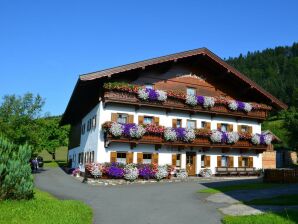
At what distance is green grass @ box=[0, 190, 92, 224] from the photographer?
38.6ft

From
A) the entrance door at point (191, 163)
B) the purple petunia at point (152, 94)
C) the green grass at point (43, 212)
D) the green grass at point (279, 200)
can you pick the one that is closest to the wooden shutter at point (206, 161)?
the entrance door at point (191, 163)

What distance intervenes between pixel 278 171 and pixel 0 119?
2195cm

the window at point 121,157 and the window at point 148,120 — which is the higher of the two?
the window at point 148,120

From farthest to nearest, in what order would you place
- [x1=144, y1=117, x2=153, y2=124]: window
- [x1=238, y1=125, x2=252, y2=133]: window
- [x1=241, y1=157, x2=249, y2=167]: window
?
[x1=238, y1=125, x2=252, y2=133]: window < [x1=241, y1=157, x2=249, y2=167]: window < [x1=144, y1=117, x2=153, y2=124]: window

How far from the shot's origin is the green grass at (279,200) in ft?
51.3

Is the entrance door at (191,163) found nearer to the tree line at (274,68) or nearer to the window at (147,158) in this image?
the window at (147,158)

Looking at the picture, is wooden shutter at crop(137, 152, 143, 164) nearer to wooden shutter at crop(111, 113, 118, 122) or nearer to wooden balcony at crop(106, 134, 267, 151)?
wooden balcony at crop(106, 134, 267, 151)

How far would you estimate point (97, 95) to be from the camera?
98.7 ft

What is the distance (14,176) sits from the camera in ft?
49.0

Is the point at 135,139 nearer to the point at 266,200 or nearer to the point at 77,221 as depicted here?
the point at 266,200

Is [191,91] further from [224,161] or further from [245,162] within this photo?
[245,162]

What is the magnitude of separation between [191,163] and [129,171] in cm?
731

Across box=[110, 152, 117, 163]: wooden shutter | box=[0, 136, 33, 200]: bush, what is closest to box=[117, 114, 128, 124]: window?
box=[110, 152, 117, 163]: wooden shutter

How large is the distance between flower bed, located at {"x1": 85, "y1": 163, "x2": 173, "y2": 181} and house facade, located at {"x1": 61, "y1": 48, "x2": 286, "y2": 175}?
1446 mm
